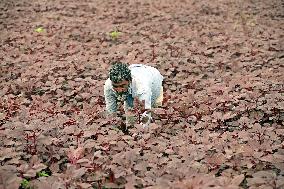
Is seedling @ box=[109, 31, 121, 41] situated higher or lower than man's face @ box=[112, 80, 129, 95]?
higher

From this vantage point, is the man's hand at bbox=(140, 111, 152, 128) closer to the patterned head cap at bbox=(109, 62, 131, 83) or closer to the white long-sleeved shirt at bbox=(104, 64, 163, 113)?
the white long-sleeved shirt at bbox=(104, 64, 163, 113)

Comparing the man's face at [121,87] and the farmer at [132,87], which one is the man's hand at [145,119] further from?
the man's face at [121,87]

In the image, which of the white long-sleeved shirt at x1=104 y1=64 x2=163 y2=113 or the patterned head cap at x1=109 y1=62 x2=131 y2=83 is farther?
the white long-sleeved shirt at x1=104 y1=64 x2=163 y2=113

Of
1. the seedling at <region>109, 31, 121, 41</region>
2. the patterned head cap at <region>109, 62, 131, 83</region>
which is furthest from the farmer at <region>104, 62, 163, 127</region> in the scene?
the seedling at <region>109, 31, 121, 41</region>

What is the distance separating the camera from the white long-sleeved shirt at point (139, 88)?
180 inches

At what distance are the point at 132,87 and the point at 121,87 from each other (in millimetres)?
289

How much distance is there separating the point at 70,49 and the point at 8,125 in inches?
244

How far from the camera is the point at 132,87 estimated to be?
4.67 meters

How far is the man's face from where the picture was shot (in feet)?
14.4

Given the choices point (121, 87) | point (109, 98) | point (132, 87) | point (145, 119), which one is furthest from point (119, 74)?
point (145, 119)

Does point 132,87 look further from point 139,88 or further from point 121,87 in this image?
point 121,87

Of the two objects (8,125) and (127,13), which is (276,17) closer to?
(127,13)

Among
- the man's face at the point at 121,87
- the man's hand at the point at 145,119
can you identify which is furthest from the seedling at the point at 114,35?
the man's hand at the point at 145,119

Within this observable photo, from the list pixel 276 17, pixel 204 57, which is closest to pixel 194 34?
pixel 204 57
